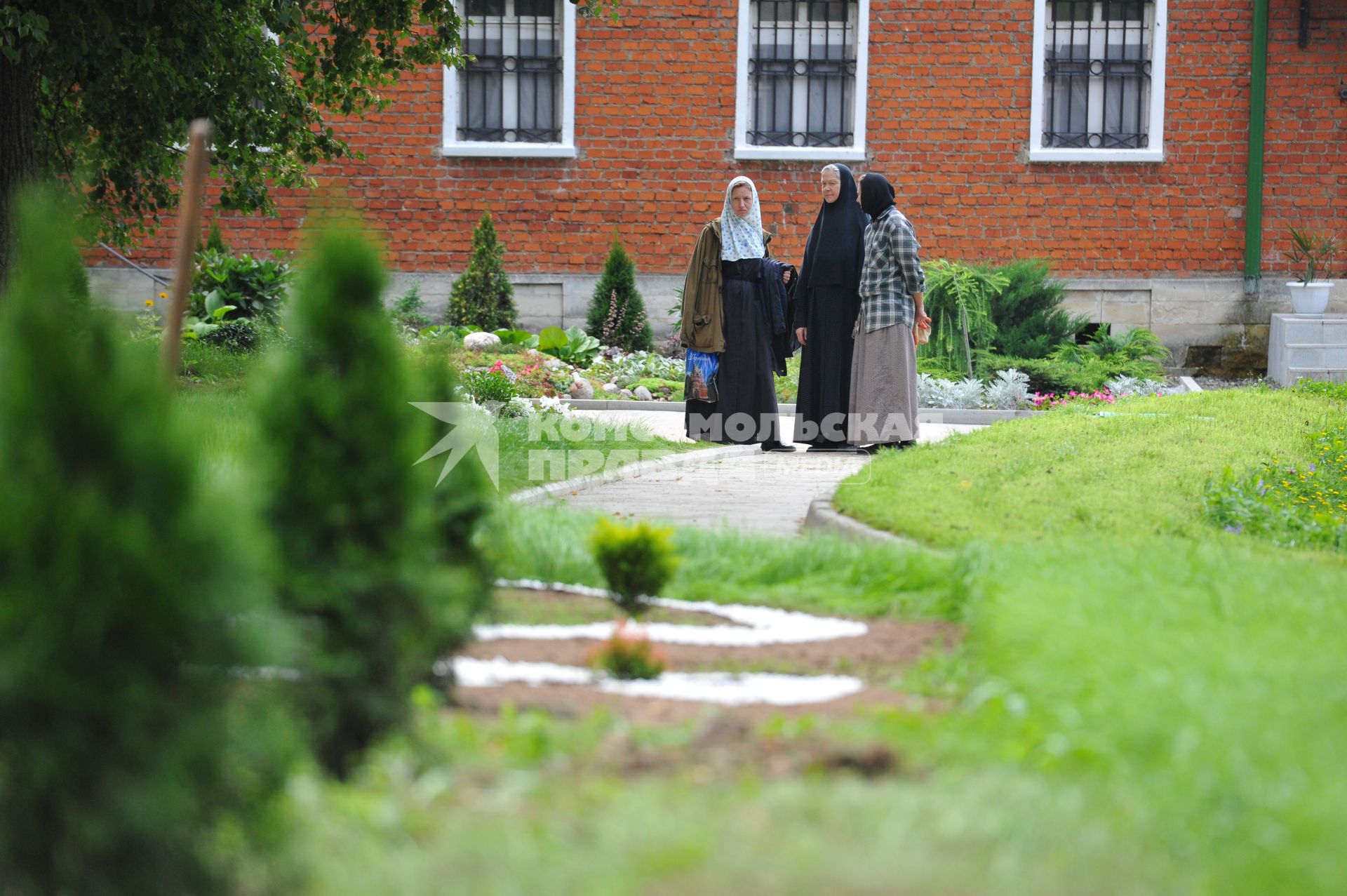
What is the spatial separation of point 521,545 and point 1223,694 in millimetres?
2912

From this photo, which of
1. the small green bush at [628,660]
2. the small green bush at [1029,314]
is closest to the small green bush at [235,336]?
the small green bush at [1029,314]

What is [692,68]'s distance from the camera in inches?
667

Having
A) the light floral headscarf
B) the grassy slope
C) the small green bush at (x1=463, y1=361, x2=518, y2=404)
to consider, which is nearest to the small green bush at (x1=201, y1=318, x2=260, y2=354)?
the small green bush at (x1=463, y1=361, x2=518, y2=404)

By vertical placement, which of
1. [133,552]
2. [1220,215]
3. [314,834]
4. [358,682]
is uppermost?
[1220,215]

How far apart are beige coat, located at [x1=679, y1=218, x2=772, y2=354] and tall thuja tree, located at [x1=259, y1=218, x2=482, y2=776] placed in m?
7.52

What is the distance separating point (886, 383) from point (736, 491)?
6.64 ft

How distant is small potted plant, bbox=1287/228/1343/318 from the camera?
16.0 m

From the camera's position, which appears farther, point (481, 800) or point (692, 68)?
point (692, 68)

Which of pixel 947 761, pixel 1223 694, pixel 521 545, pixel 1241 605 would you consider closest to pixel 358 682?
pixel 947 761

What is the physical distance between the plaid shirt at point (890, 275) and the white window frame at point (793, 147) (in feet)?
23.8

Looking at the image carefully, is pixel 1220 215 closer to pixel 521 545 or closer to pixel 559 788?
pixel 521 545

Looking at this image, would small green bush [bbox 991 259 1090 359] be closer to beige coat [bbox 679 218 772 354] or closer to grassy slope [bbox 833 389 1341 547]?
grassy slope [bbox 833 389 1341 547]

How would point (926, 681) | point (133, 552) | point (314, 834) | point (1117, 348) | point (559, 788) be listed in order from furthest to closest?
point (1117, 348) → point (926, 681) → point (559, 788) → point (314, 834) → point (133, 552)

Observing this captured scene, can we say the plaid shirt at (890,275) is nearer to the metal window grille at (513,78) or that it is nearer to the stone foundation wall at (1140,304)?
the stone foundation wall at (1140,304)
